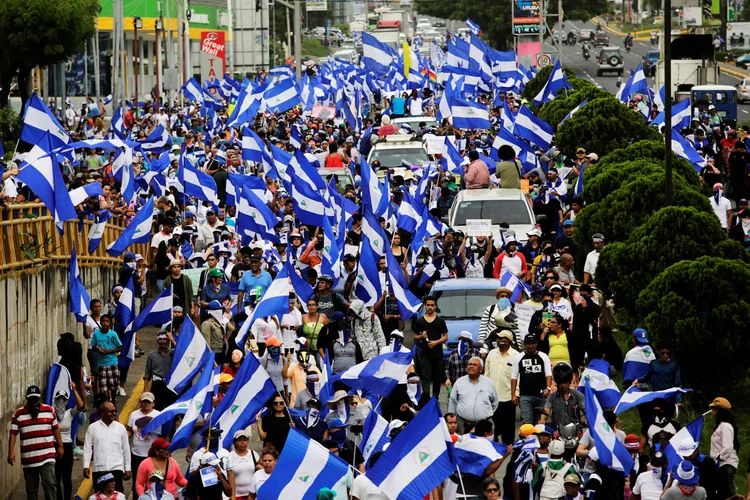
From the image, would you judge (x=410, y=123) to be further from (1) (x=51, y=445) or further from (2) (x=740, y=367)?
(1) (x=51, y=445)

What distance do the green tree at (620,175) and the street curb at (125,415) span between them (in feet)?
25.5

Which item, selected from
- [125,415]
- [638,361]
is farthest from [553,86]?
[638,361]

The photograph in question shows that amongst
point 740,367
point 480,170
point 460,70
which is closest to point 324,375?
point 740,367

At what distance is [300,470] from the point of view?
11.1m

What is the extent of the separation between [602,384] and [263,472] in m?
3.26

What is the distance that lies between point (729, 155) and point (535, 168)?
4.77 meters

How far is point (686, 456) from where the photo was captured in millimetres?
12047

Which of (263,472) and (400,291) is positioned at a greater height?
(400,291)

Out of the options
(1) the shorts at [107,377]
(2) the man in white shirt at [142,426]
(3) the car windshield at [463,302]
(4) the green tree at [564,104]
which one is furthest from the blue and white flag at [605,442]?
(4) the green tree at [564,104]

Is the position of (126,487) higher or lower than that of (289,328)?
lower

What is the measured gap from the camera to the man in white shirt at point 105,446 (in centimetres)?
1421

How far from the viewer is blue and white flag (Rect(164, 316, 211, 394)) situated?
15352mm

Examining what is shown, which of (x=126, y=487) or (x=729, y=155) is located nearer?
(x=126, y=487)

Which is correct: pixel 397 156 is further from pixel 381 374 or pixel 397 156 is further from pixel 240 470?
pixel 240 470
